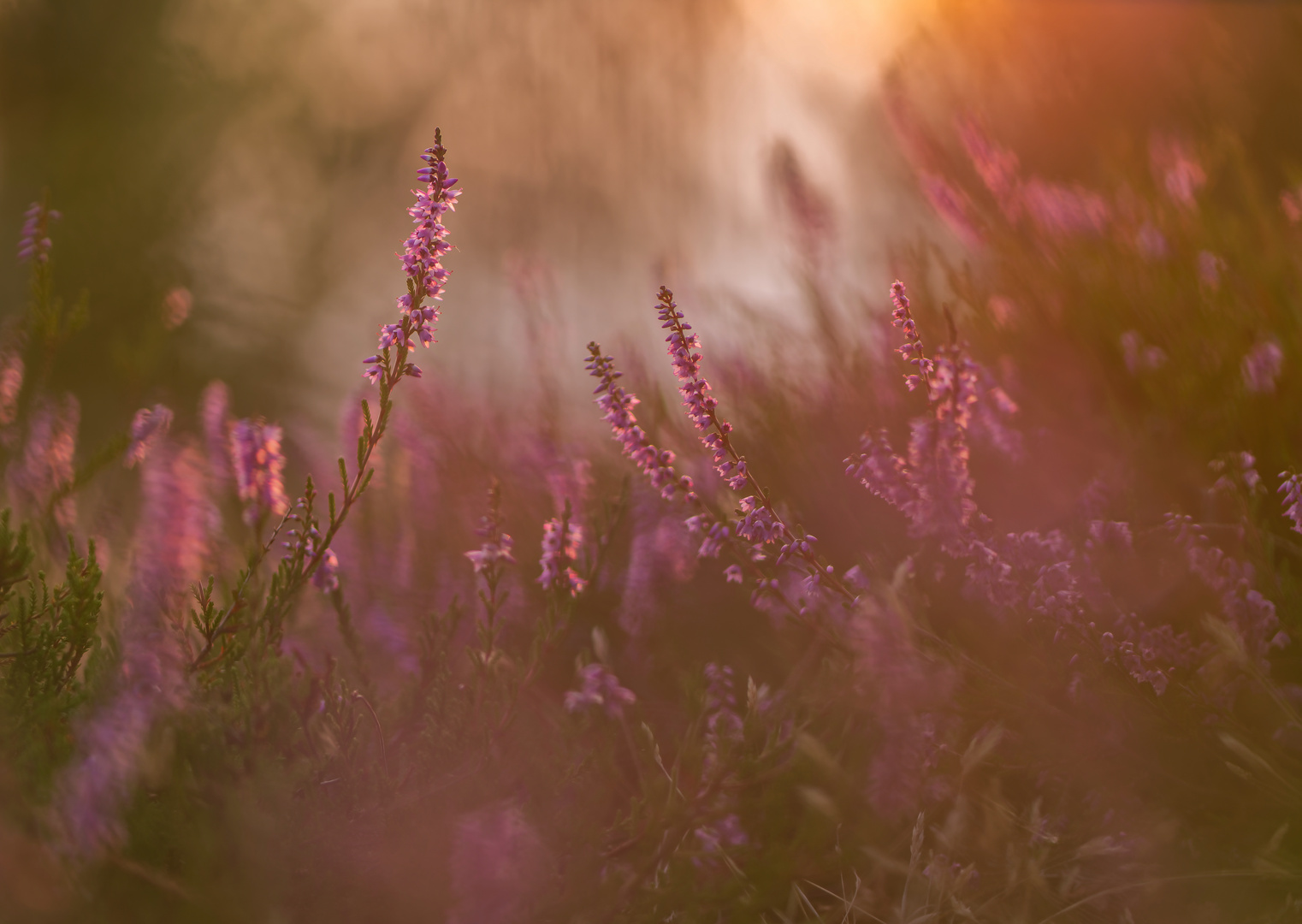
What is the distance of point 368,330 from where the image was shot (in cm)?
654

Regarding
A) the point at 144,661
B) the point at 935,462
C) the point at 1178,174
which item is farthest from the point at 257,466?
the point at 1178,174

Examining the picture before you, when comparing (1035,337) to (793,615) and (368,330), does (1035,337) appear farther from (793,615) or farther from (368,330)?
(368,330)

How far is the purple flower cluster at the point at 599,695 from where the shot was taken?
62.4 inches

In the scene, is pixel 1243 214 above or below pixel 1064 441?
above

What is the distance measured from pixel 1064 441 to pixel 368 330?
5559mm

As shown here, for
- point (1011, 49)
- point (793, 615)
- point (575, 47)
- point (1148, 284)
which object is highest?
point (575, 47)

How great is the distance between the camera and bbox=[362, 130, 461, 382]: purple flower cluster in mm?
1451

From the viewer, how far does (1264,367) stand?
1627mm

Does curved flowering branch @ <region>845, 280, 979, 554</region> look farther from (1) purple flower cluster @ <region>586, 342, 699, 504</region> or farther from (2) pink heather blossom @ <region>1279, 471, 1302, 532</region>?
(2) pink heather blossom @ <region>1279, 471, 1302, 532</region>

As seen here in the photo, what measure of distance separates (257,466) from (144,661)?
0.58m

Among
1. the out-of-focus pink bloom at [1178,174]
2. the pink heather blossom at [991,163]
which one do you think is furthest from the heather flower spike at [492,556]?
the out-of-focus pink bloom at [1178,174]

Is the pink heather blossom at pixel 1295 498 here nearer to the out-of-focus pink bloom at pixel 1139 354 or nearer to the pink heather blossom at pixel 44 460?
the out-of-focus pink bloom at pixel 1139 354

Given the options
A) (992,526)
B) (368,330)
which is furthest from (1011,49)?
(368,330)

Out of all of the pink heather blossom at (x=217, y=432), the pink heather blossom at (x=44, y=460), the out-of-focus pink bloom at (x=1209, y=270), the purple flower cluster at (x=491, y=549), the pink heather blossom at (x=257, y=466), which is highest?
the pink heather blossom at (x=44, y=460)
